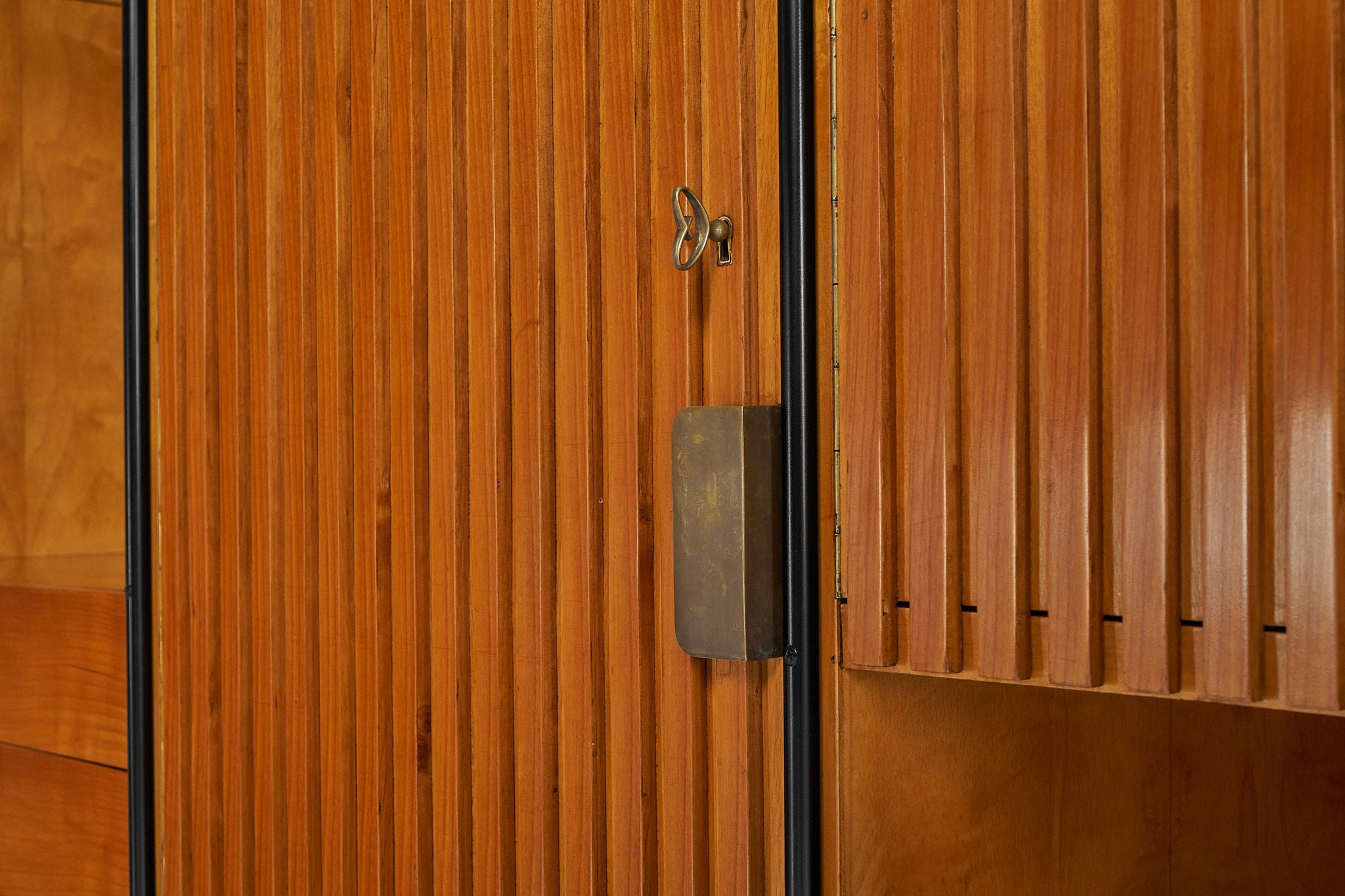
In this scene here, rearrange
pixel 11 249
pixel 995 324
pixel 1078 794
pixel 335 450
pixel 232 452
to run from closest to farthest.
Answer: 1. pixel 995 324
2. pixel 1078 794
3. pixel 335 450
4. pixel 232 452
5. pixel 11 249

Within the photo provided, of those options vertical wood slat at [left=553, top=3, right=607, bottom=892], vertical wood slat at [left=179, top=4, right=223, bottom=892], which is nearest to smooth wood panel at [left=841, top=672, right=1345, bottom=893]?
vertical wood slat at [left=553, top=3, right=607, bottom=892]

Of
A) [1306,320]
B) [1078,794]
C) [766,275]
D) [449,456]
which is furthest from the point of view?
[449,456]

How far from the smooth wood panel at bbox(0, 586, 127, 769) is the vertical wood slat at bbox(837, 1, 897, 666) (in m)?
0.96

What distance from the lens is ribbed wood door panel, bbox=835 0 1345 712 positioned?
66 cm

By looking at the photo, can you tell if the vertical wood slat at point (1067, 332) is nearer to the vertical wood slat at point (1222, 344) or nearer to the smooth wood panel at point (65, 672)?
the vertical wood slat at point (1222, 344)

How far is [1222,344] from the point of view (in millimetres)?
687

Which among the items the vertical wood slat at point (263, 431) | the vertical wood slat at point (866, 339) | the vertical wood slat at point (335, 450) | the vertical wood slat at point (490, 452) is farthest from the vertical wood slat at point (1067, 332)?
the vertical wood slat at point (263, 431)

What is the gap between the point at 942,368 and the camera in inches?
31.5

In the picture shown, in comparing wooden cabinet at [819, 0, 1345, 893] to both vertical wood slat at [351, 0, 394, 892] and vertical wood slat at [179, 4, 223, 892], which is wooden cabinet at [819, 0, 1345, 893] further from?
vertical wood slat at [179, 4, 223, 892]

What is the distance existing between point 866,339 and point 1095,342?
16 centimetres

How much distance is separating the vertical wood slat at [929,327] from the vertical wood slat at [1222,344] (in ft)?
0.49

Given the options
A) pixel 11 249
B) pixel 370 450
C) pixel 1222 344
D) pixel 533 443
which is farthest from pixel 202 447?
pixel 1222 344

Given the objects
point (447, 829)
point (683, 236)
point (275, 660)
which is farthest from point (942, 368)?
point (275, 660)

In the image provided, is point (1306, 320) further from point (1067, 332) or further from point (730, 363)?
point (730, 363)
